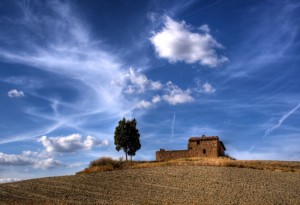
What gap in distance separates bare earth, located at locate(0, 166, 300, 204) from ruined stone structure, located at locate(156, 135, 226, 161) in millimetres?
19843

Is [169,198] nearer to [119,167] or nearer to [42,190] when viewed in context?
[42,190]

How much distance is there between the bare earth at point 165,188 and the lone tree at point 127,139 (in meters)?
24.0

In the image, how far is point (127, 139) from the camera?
64438mm

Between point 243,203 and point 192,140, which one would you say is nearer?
point 243,203

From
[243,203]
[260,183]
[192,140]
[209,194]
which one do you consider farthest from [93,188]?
[192,140]

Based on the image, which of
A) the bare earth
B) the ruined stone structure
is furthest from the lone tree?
the bare earth

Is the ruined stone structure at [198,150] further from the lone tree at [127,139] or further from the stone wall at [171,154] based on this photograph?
the lone tree at [127,139]

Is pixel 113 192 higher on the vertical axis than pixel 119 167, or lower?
lower

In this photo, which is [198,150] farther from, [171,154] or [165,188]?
[165,188]

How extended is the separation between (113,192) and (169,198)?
478 centimetres

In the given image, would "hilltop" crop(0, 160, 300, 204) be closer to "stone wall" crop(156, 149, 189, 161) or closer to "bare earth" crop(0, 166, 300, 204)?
"bare earth" crop(0, 166, 300, 204)

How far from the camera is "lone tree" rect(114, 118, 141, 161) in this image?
212 feet

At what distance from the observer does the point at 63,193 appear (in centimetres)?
2802

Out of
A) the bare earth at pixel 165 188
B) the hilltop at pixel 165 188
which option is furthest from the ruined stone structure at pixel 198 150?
the bare earth at pixel 165 188
